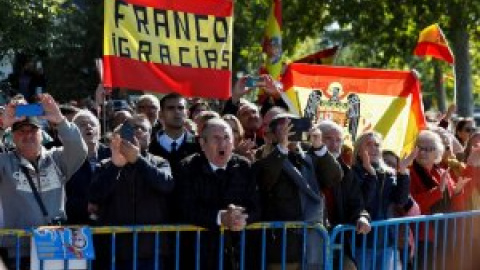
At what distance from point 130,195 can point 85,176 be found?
0.75m

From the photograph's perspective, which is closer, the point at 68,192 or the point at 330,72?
the point at 68,192

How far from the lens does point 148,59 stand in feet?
28.3

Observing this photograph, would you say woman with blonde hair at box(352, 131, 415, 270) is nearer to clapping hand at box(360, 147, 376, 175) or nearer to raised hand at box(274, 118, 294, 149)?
clapping hand at box(360, 147, 376, 175)

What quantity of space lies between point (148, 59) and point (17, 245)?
101 inches

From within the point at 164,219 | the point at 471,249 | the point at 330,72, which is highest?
the point at 330,72

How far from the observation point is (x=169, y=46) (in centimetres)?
879

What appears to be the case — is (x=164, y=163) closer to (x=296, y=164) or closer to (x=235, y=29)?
(x=296, y=164)

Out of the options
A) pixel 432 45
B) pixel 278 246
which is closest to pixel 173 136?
pixel 278 246

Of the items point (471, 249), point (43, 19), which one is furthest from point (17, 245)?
point (43, 19)

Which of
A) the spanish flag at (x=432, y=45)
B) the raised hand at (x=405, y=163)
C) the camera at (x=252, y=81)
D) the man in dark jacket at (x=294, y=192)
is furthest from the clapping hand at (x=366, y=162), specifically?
the spanish flag at (x=432, y=45)

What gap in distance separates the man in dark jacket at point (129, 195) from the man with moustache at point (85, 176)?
0.64ft

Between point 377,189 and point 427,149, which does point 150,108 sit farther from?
point 427,149

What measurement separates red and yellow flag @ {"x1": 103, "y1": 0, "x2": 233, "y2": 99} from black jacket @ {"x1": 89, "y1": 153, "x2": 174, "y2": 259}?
1647mm

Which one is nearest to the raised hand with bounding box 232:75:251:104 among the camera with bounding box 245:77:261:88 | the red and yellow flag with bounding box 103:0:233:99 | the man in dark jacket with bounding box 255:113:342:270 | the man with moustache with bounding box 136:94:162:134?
the camera with bounding box 245:77:261:88
